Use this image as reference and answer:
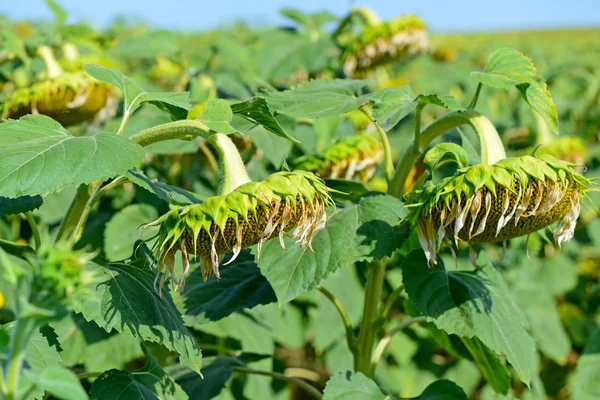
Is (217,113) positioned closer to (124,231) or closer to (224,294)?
(224,294)

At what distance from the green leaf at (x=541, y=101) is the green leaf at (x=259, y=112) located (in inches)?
14.9

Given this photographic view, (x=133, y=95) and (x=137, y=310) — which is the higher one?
(x=133, y=95)

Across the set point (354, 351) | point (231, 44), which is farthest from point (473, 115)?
point (231, 44)

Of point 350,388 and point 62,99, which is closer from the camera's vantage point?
point 350,388

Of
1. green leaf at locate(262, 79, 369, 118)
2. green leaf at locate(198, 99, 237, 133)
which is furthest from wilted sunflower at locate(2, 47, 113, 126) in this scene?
green leaf at locate(198, 99, 237, 133)

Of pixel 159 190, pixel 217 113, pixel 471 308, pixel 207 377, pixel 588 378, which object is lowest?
pixel 588 378

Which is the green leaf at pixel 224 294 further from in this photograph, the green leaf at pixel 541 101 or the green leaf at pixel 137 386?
the green leaf at pixel 541 101

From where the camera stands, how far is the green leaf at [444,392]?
1.36 metres

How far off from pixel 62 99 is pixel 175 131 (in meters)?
0.84

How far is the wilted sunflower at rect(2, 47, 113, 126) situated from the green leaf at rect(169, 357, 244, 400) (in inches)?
27.5

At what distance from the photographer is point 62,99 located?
183 centimetres

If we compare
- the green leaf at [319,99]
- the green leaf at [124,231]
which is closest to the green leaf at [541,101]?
the green leaf at [319,99]

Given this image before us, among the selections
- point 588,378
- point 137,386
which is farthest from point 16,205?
point 588,378

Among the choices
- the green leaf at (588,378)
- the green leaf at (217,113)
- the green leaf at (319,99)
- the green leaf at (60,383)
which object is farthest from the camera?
the green leaf at (588,378)
